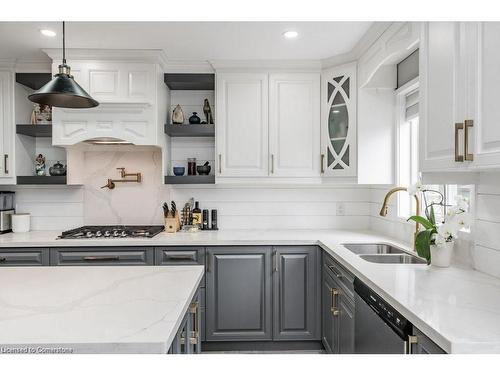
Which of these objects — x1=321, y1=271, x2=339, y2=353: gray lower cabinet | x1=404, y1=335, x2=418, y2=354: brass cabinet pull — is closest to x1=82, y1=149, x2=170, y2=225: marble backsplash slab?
x1=321, y1=271, x2=339, y2=353: gray lower cabinet

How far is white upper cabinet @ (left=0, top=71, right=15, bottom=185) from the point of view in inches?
120

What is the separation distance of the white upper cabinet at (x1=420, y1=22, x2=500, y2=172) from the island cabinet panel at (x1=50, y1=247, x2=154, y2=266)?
210cm

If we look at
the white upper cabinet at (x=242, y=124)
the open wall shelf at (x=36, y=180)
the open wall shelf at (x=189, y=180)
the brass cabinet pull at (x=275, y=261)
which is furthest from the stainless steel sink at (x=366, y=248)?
the open wall shelf at (x=36, y=180)

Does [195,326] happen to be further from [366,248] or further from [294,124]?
[294,124]

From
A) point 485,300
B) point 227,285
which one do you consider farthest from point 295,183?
point 485,300

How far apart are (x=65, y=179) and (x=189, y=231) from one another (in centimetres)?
116

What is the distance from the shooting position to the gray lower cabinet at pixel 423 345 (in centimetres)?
114

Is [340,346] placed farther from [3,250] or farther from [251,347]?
[3,250]

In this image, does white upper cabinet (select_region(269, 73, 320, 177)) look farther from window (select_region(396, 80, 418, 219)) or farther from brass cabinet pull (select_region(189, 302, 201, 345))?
brass cabinet pull (select_region(189, 302, 201, 345))

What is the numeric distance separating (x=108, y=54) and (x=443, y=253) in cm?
279

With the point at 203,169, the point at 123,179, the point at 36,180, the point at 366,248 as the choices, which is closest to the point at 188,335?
the point at 366,248

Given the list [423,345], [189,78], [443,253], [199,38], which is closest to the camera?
[423,345]

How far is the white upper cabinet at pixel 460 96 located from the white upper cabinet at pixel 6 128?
3158 millimetres

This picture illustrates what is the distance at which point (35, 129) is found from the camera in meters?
3.09
